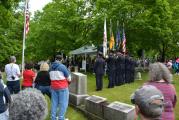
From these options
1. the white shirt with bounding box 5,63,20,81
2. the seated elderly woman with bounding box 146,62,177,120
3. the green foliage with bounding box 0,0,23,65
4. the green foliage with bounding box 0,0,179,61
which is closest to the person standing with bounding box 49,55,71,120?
the white shirt with bounding box 5,63,20,81

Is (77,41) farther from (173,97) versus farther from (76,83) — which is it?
(173,97)

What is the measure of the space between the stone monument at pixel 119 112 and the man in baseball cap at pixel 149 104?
6.72m

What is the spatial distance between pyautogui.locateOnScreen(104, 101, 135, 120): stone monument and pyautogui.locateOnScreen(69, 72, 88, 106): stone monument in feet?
12.1

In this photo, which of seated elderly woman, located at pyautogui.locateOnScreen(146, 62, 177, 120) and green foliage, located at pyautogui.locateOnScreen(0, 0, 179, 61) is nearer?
seated elderly woman, located at pyautogui.locateOnScreen(146, 62, 177, 120)

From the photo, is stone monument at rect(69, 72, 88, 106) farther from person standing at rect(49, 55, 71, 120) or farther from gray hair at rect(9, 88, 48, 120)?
gray hair at rect(9, 88, 48, 120)

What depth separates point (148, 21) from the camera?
39531 mm

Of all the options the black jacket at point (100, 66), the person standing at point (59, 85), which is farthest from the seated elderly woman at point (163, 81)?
the black jacket at point (100, 66)

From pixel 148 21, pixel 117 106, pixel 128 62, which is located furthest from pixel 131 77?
pixel 117 106

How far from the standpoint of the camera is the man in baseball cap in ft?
15.1

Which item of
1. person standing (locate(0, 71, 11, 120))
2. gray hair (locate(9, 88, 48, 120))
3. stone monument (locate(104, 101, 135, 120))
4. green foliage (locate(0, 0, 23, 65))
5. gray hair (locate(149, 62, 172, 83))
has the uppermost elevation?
green foliage (locate(0, 0, 23, 65))

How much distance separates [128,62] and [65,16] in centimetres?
2437

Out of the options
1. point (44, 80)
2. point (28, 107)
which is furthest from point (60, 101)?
point (28, 107)

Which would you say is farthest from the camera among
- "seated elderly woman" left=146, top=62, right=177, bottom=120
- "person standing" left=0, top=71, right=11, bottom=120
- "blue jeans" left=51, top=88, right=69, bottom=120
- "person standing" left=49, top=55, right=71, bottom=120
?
"blue jeans" left=51, top=88, right=69, bottom=120

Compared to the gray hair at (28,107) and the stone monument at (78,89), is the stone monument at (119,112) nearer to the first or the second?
the stone monument at (78,89)
